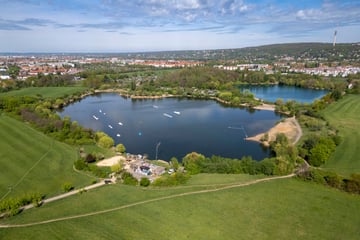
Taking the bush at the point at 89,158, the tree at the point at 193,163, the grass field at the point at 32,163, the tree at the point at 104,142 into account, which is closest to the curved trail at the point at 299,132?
the tree at the point at 193,163

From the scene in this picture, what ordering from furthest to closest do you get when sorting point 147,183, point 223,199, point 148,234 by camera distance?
point 147,183, point 223,199, point 148,234

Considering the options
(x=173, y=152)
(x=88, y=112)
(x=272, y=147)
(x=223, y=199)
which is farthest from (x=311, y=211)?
(x=88, y=112)

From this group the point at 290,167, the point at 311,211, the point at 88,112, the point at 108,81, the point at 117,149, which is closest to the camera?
the point at 311,211

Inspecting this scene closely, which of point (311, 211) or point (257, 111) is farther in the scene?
point (257, 111)

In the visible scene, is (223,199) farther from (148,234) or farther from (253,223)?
(148,234)

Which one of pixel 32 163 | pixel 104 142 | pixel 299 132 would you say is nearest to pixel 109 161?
pixel 104 142

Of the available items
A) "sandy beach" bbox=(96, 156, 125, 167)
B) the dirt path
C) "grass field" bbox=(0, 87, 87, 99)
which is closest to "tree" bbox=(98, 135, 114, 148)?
"sandy beach" bbox=(96, 156, 125, 167)

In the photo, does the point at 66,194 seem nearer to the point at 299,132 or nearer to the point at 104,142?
the point at 104,142

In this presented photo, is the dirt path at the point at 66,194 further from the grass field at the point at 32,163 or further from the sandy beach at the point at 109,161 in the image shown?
the sandy beach at the point at 109,161
